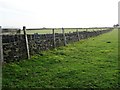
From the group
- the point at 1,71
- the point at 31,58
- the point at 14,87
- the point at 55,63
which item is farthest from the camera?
the point at 31,58

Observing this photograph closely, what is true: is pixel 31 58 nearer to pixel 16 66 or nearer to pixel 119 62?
pixel 16 66

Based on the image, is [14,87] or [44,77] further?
[44,77]

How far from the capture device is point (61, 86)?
8.00m

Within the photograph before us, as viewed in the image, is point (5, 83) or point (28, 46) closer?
point (5, 83)

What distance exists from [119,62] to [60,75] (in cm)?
415

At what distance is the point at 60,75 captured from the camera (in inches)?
374

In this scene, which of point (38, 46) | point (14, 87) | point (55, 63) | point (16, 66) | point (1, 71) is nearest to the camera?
point (14, 87)

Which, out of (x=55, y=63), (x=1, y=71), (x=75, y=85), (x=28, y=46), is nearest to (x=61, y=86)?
(x=75, y=85)

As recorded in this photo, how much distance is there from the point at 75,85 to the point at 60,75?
1448 mm

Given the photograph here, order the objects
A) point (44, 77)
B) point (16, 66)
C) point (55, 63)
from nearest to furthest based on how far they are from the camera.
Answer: point (44, 77) → point (16, 66) → point (55, 63)

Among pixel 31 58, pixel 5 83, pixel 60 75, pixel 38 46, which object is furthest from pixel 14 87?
pixel 38 46

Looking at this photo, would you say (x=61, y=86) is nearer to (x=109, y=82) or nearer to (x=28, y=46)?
(x=109, y=82)

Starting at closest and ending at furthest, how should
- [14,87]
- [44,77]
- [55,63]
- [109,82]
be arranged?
[14,87] < [109,82] < [44,77] < [55,63]

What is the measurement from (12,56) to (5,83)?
394cm
